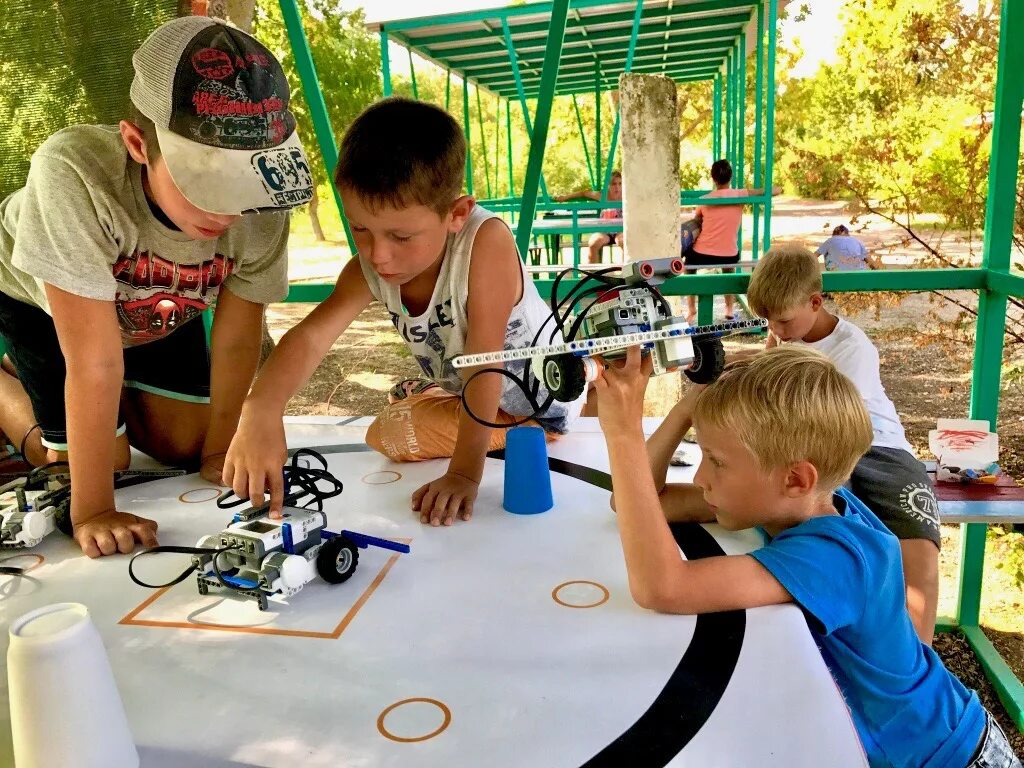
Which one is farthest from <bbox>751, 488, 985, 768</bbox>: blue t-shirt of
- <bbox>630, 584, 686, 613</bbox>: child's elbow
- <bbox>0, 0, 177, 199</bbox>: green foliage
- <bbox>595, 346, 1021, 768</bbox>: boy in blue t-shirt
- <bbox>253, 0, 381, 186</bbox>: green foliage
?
<bbox>253, 0, 381, 186</bbox>: green foliage

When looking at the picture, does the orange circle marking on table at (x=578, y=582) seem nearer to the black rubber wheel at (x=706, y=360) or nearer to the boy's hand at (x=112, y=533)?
the black rubber wheel at (x=706, y=360)

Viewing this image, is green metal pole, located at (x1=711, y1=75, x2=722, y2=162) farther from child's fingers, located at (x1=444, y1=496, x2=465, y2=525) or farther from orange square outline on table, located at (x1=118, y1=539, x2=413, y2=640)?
orange square outline on table, located at (x1=118, y1=539, x2=413, y2=640)

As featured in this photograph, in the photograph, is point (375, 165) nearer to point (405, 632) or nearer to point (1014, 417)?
point (405, 632)

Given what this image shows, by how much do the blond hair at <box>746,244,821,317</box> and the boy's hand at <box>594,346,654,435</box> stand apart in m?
1.07

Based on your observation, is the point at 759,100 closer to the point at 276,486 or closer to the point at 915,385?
the point at 915,385

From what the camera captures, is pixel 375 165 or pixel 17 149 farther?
pixel 17 149

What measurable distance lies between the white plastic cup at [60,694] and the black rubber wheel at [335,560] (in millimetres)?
367

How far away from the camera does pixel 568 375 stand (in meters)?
0.92

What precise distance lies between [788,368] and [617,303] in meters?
0.27

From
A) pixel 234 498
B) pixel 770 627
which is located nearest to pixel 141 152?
pixel 234 498

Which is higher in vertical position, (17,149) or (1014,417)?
(17,149)

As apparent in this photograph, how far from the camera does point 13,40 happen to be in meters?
2.09

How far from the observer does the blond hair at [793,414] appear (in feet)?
3.18

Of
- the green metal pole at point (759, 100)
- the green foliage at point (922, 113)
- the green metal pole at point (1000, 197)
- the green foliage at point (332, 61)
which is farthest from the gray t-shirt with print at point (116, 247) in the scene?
the green foliage at point (332, 61)
